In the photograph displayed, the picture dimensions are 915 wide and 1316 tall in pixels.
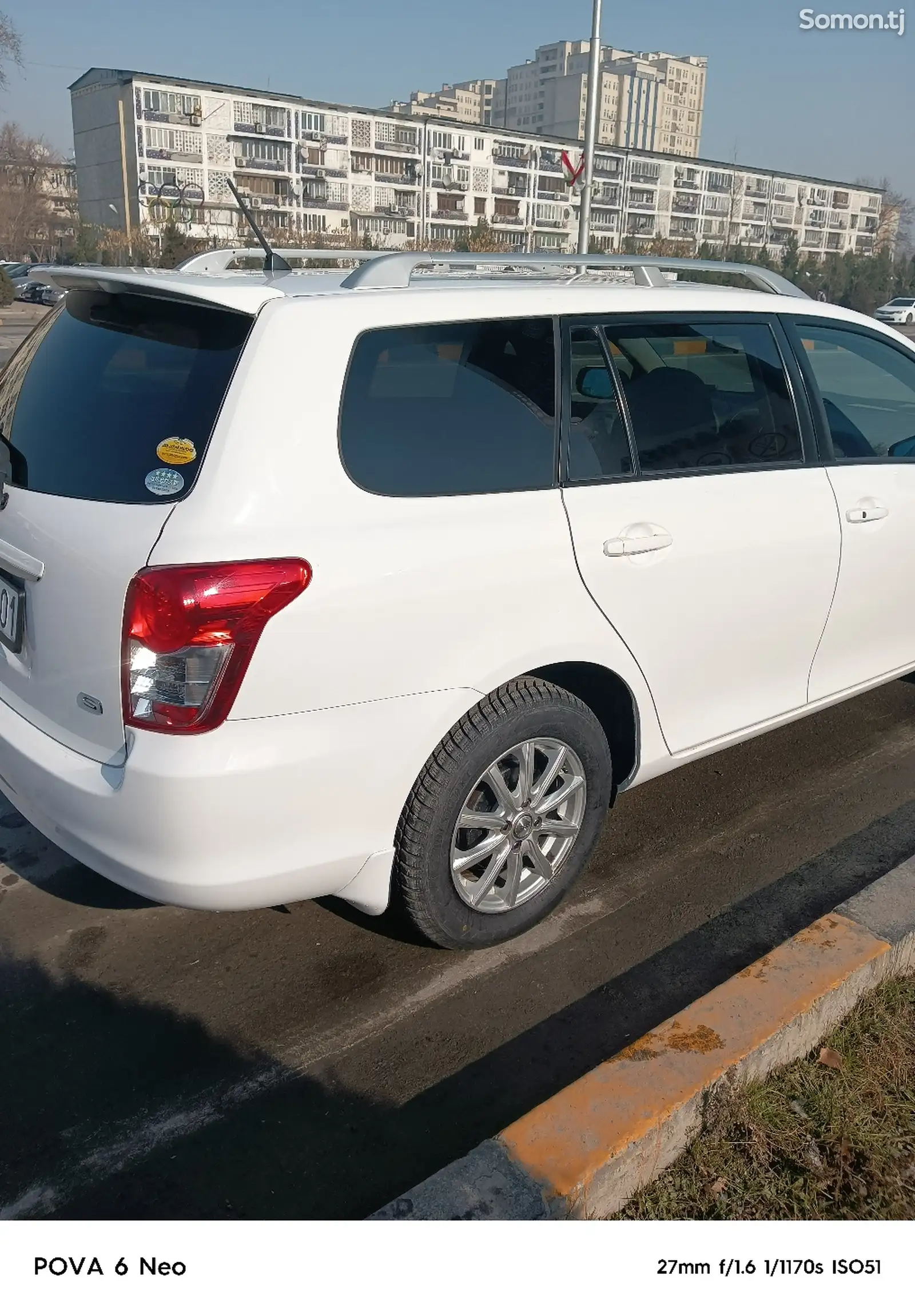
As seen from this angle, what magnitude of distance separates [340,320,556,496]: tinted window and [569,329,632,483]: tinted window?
0.27 feet

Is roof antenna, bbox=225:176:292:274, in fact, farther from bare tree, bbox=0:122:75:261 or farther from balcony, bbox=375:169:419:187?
balcony, bbox=375:169:419:187

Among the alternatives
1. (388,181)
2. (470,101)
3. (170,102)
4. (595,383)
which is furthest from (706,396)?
(470,101)

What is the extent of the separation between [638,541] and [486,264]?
1003mm

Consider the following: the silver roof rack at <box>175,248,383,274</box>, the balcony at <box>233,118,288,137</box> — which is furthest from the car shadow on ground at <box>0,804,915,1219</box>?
the balcony at <box>233,118,288,137</box>

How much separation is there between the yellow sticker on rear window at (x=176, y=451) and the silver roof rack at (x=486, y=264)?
617mm

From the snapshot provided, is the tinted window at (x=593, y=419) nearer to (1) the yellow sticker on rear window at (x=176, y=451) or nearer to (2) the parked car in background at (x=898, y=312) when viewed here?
(1) the yellow sticker on rear window at (x=176, y=451)

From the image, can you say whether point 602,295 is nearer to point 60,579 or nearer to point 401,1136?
point 60,579

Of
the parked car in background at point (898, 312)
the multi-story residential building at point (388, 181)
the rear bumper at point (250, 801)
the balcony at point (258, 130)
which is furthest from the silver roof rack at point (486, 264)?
the balcony at point (258, 130)

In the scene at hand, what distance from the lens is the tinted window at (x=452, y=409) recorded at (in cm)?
251

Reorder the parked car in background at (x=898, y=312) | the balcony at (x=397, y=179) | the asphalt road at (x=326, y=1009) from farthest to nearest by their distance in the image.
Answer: the balcony at (x=397, y=179) → the parked car in background at (x=898, y=312) → the asphalt road at (x=326, y=1009)

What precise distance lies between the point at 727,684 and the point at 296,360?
1732 mm

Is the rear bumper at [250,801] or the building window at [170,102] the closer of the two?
the rear bumper at [250,801]

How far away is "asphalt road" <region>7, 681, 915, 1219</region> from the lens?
2279 mm
